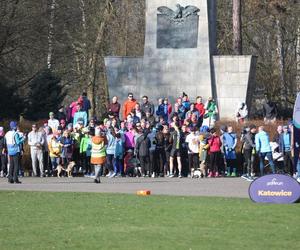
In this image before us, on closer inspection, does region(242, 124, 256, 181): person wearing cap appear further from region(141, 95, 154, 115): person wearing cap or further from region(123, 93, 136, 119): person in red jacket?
region(123, 93, 136, 119): person in red jacket

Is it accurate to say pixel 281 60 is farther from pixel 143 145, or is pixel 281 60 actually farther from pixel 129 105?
pixel 143 145

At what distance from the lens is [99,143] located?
1275 inches

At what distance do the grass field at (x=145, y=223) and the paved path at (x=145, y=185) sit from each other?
8.77 feet

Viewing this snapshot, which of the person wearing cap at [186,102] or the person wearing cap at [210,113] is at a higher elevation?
the person wearing cap at [186,102]

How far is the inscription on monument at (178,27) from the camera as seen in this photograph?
42531mm

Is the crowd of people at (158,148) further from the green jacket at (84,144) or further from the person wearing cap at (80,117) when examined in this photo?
the person wearing cap at (80,117)

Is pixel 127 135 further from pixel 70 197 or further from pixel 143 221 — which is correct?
pixel 143 221

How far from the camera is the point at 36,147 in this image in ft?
125

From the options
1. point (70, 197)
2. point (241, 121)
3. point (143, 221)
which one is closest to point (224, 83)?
point (241, 121)

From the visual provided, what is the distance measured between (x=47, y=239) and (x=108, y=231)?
1258 mm

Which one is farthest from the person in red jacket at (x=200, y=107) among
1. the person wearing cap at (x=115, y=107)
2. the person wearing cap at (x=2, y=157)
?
the person wearing cap at (x=2, y=157)

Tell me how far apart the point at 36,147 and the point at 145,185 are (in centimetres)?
738

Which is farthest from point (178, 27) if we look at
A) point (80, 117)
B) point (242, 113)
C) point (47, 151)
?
point (47, 151)

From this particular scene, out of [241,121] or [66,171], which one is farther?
[241,121]
